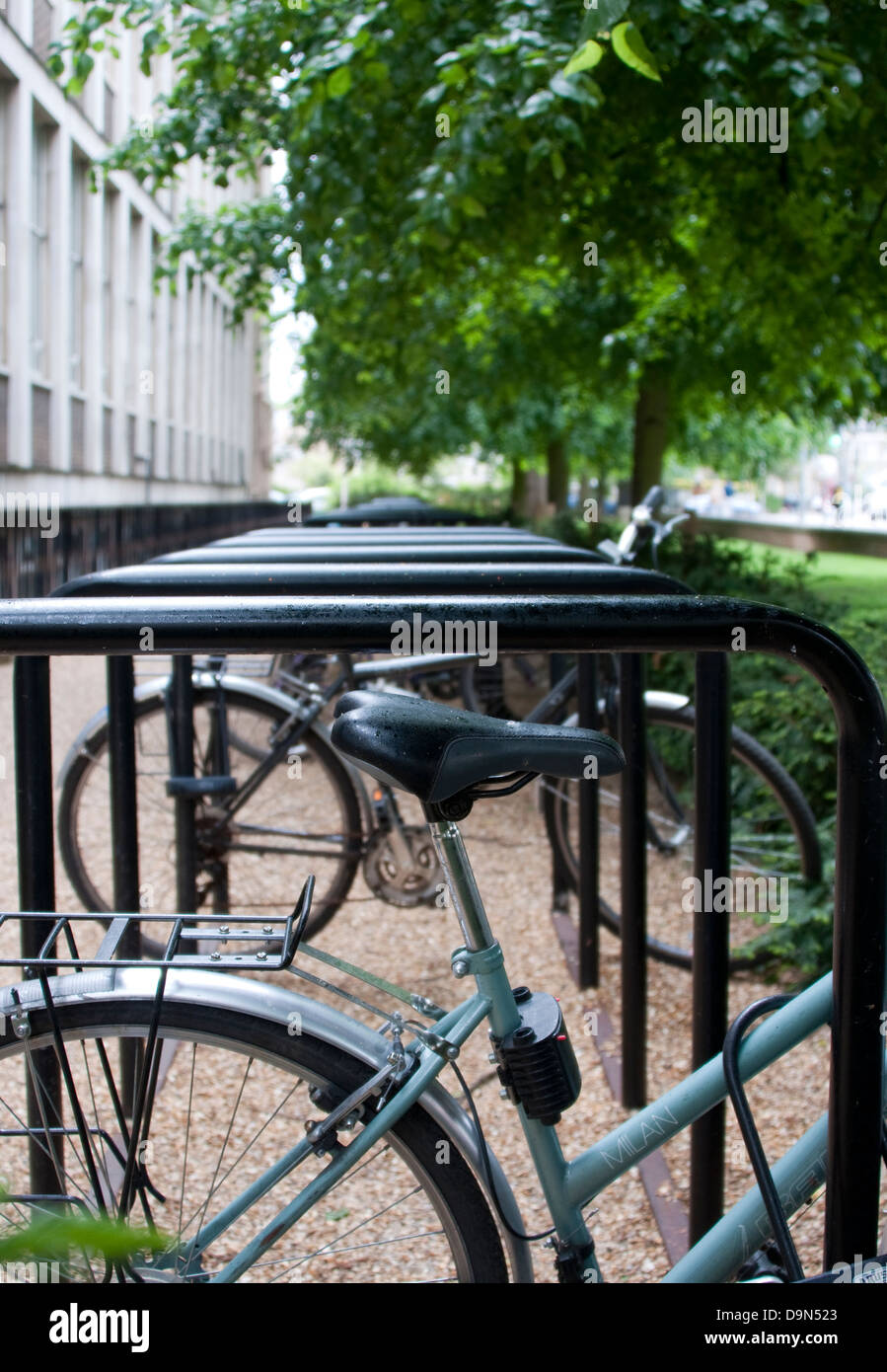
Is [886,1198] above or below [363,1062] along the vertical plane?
below

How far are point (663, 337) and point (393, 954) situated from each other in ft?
25.4

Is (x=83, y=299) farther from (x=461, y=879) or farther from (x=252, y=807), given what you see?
(x=461, y=879)

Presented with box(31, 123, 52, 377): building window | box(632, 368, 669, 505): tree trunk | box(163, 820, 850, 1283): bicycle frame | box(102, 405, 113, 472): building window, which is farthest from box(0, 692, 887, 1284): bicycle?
box(102, 405, 113, 472): building window

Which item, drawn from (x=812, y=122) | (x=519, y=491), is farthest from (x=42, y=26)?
(x=812, y=122)

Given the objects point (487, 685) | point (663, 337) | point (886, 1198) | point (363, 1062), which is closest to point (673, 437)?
point (663, 337)

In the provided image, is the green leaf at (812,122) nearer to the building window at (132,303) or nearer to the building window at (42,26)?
the building window at (42,26)

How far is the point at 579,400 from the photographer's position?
1539 cm

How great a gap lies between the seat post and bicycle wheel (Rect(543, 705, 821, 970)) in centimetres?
225

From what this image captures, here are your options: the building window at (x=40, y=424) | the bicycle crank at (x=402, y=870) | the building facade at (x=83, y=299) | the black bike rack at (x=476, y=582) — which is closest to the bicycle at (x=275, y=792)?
the bicycle crank at (x=402, y=870)

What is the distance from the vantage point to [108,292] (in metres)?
23.0

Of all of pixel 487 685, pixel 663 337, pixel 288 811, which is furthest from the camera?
pixel 663 337

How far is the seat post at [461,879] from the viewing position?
1.61m

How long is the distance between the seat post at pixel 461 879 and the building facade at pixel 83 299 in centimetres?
952

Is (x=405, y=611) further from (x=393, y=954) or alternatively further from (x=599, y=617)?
(x=393, y=954)
